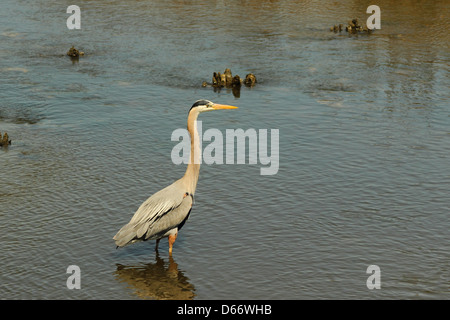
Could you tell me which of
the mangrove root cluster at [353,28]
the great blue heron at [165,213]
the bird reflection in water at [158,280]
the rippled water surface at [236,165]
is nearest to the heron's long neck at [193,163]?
the great blue heron at [165,213]

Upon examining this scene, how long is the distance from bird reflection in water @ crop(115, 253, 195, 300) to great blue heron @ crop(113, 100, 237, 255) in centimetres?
56

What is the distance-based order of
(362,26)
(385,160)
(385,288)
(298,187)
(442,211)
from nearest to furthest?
1. (385,288)
2. (442,211)
3. (298,187)
4. (385,160)
5. (362,26)

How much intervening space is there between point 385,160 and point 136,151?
7528 millimetres

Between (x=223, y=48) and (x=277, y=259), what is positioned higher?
(x=223, y=48)

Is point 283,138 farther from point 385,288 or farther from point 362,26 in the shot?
point 362,26

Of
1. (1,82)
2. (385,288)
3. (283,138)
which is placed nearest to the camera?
(385,288)

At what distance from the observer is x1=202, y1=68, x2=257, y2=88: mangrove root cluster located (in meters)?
28.6

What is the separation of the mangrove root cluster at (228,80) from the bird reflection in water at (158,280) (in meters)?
14.1

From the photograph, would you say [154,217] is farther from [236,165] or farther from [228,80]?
[228,80]

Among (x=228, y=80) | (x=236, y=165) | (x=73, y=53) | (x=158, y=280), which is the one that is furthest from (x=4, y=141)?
(x=73, y=53)

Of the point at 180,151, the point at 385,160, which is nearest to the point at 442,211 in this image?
the point at 385,160

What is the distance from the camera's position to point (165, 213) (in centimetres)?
1534

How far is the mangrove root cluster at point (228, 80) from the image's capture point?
28.6 meters

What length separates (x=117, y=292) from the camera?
14211 mm
